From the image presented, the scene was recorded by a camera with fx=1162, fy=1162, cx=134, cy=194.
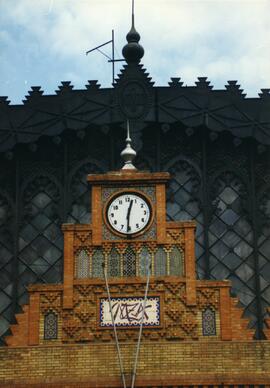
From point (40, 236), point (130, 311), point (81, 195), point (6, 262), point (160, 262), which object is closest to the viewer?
point (130, 311)

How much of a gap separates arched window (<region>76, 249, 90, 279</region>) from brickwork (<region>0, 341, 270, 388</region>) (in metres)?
1.69

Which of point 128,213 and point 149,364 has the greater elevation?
point 128,213

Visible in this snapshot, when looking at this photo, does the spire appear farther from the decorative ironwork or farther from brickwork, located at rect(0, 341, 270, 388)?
brickwork, located at rect(0, 341, 270, 388)

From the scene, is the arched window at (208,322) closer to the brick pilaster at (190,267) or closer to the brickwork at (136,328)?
the brickwork at (136,328)

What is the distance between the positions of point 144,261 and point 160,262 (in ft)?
1.20

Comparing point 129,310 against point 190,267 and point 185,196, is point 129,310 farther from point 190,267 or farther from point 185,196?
point 185,196

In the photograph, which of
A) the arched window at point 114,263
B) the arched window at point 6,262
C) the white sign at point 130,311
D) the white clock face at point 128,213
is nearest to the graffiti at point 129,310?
the white sign at point 130,311

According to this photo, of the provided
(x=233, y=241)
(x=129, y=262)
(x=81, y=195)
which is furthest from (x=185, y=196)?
(x=129, y=262)

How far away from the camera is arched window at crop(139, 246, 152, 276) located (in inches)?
1040

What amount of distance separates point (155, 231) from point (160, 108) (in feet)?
25.6

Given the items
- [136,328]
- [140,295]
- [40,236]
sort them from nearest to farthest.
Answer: [136,328]
[140,295]
[40,236]

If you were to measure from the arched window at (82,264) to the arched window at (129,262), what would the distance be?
845mm

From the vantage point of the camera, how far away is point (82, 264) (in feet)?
87.1

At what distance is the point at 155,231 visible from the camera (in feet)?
87.7
